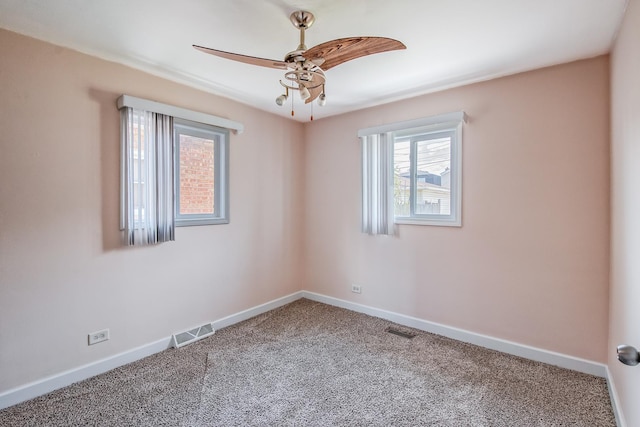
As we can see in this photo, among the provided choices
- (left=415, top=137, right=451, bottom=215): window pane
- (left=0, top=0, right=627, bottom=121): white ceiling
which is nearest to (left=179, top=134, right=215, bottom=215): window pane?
(left=0, top=0, right=627, bottom=121): white ceiling

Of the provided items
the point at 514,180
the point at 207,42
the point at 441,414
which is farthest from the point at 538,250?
the point at 207,42

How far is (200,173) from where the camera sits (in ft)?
10.0

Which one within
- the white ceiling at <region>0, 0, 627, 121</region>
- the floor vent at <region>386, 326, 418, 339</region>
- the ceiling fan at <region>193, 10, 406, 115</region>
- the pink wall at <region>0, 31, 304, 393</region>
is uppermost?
the white ceiling at <region>0, 0, 627, 121</region>

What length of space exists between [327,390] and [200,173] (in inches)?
89.7

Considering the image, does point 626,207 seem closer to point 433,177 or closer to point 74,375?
point 433,177

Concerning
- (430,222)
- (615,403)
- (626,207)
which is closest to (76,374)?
(430,222)

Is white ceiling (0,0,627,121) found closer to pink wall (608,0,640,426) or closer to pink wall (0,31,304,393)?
pink wall (0,31,304,393)

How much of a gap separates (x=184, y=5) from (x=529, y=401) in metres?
3.27

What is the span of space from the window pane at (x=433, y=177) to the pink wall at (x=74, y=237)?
2.16 metres

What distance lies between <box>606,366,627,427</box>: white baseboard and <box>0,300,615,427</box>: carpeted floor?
4 cm

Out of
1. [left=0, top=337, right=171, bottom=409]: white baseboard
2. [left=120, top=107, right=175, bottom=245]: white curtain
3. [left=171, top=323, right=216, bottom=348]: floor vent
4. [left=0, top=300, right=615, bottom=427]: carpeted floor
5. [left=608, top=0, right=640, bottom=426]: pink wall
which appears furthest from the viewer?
[left=171, top=323, right=216, bottom=348]: floor vent

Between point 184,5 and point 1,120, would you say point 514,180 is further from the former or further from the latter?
point 1,120

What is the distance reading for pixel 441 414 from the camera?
187 cm

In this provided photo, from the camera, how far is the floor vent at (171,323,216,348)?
276 cm
